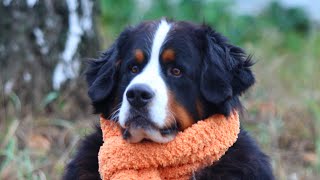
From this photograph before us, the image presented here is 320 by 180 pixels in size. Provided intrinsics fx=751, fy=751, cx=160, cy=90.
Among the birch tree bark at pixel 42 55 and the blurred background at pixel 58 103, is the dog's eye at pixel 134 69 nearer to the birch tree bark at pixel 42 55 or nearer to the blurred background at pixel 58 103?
the blurred background at pixel 58 103

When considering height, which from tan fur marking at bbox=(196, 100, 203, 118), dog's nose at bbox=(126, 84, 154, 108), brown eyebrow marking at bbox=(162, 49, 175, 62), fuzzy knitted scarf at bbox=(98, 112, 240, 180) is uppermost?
brown eyebrow marking at bbox=(162, 49, 175, 62)

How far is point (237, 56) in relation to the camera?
13.4ft

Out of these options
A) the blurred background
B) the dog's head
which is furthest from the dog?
the blurred background

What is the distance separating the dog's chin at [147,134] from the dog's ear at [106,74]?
0.99ft

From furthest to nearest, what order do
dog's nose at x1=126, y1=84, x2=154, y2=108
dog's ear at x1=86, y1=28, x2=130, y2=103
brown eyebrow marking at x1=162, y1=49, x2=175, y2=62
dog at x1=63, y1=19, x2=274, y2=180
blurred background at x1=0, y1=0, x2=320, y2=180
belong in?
blurred background at x1=0, y1=0, x2=320, y2=180, dog's ear at x1=86, y1=28, x2=130, y2=103, brown eyebrow marking at x1=162, y1=49, x2=175, y2=62, dog at x1=63, y1=19, x2=274, y2=180, dog's nose at x1=126, y1=84, x2=154, y2=108

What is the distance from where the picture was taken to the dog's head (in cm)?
379

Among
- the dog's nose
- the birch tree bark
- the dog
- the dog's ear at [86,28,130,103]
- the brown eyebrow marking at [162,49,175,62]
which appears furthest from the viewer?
the birch tree bark

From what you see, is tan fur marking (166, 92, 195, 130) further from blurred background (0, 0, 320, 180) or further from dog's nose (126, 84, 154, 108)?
blurred background (0, 0, 320, 180)

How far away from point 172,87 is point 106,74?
459 mm

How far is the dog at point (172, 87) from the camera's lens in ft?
12.5

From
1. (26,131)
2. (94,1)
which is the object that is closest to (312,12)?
(94,1)

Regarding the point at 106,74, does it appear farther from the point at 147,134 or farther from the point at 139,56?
the point at 147,134

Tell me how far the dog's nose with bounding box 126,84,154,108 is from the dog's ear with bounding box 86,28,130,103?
15.3 inches

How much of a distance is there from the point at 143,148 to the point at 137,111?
259mm
